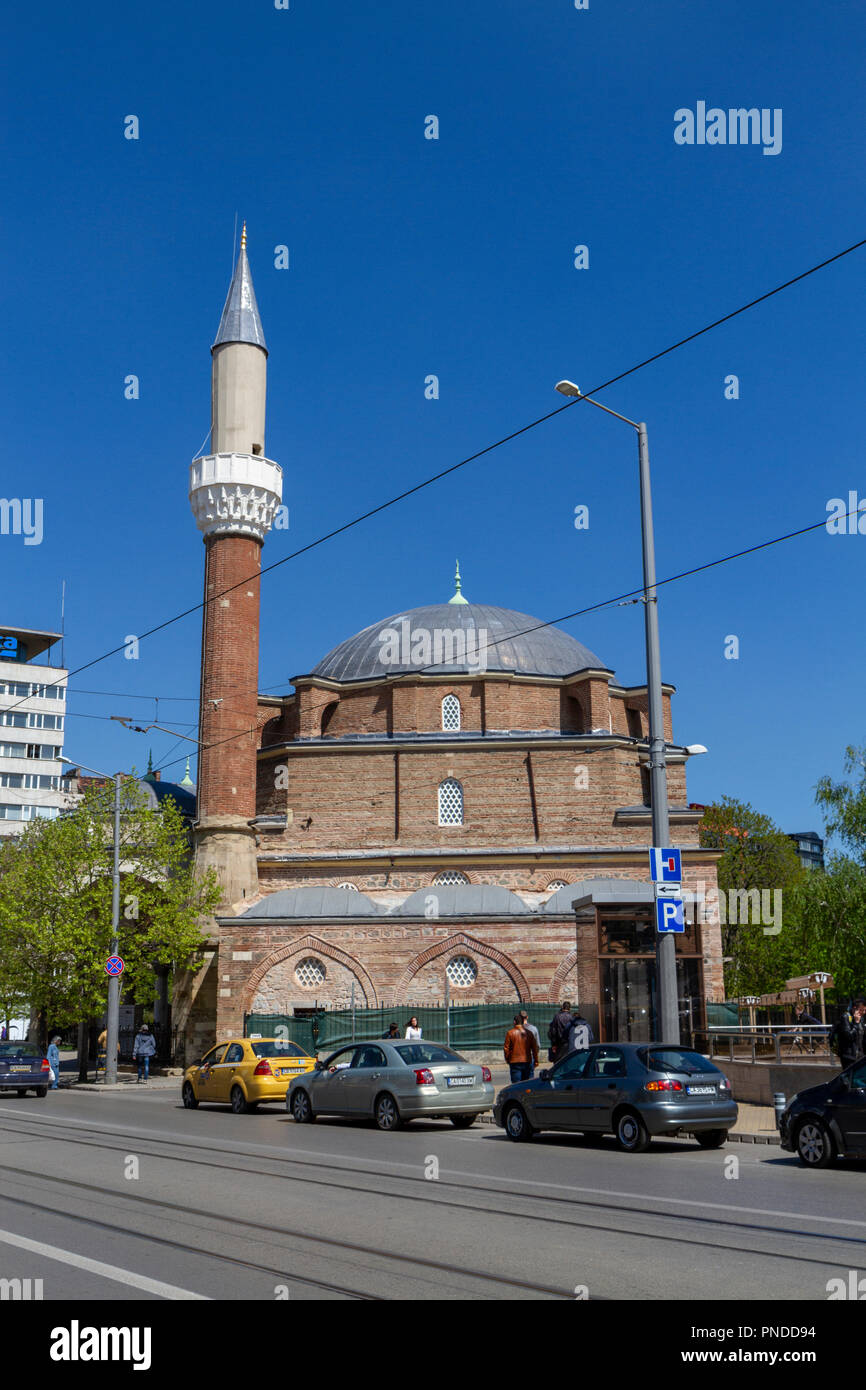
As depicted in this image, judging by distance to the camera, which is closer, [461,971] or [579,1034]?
[579,1034]

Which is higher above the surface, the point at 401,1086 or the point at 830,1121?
the point at 830,1121

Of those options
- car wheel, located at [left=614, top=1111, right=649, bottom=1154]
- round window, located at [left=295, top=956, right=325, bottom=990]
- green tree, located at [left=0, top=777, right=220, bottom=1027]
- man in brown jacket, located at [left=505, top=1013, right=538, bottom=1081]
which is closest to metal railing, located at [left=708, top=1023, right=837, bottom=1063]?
man in brown jacket, located at [left=505, top=1013, right=538, bottom=1081]

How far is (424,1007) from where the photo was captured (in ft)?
103

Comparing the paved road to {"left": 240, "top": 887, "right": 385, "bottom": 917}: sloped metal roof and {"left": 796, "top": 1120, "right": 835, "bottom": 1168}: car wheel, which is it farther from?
{"left": 240, "top": 887, "right": 385, "bottom": 917}: sloped metal roof

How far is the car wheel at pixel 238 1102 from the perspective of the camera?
64.8 feet

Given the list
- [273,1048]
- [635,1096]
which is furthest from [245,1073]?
[635,1096]

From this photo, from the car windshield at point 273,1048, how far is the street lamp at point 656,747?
7.42m

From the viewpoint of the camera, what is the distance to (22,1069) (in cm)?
2527

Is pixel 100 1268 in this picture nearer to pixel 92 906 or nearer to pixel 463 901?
pixel 92 906

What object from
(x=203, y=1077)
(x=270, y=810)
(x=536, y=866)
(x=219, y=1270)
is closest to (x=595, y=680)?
(x=536, y=866)

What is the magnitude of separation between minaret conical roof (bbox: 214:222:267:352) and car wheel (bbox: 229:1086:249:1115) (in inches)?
1028

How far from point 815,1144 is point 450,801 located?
29.6 metres
